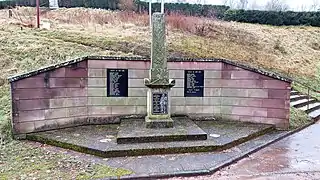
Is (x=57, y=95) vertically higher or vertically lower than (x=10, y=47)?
lower

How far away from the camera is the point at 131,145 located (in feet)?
24.1

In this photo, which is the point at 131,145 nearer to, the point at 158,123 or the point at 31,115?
the point at 158,123

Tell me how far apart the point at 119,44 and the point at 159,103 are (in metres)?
6.33

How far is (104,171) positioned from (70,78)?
11.7ft

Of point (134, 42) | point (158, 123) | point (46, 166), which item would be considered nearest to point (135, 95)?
point (158, 123)

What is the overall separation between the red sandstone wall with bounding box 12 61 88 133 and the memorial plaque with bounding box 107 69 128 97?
673 mm

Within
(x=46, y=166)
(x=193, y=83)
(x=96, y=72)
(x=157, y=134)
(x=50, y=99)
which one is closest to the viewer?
(x=46, y=166)

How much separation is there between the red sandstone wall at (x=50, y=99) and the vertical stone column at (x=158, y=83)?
6.62 feet

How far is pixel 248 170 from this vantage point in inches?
253

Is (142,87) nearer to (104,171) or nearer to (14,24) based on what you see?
(104,171)

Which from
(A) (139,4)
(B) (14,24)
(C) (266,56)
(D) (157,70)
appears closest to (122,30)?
(B) (14,24)

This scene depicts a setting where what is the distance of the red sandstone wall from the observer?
8.11 m

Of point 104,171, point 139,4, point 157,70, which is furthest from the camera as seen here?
point 139,4

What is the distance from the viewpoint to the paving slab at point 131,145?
7.14 meters
